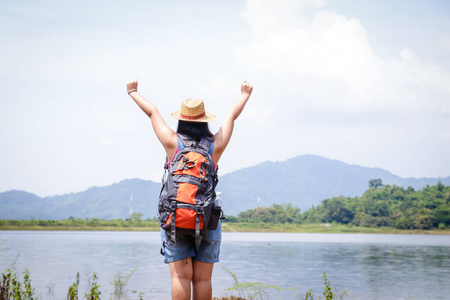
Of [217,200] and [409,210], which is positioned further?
[409,210]

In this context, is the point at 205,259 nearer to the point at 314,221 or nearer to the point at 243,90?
the point at 243,90

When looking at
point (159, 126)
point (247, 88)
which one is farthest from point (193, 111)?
point (247, 88)

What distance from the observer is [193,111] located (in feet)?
12.2

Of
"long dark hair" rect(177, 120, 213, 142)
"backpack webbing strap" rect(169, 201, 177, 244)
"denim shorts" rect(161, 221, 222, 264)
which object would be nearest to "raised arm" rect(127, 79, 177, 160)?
"long dark hair" rect(177, 120, 213, 142)

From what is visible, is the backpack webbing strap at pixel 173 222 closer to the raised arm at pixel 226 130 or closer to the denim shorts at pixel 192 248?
the denim shorts at pixel 192 248

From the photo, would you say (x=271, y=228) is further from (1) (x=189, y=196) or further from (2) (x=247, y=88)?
(1) (x=189, y=196)

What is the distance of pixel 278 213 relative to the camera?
9344cm

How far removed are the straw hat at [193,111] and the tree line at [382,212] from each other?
82747 millimetres

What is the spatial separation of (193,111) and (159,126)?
0.26 metres

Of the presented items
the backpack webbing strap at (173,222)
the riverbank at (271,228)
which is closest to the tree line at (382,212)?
the riverbank at (271,228)

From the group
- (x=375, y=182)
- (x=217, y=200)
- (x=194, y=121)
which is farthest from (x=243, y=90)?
(x=375, y=182)

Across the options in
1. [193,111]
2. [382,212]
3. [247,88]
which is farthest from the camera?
[382,212]

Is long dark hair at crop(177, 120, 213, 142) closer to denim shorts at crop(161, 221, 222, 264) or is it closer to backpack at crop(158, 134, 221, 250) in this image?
backpack at crop(158, 134, 221, 250)

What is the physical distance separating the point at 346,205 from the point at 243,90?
9222cm
